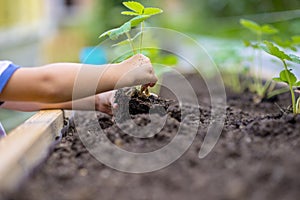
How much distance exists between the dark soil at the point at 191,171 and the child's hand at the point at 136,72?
0.08 m

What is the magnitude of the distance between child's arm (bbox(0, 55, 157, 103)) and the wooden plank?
0.07 meters

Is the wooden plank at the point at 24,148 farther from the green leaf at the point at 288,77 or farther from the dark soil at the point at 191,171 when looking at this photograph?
the green leaf at the point at 288,77

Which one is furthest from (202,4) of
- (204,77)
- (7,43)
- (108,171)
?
(108,171)

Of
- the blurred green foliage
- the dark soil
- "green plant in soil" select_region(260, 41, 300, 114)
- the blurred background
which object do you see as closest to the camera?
the dark soil

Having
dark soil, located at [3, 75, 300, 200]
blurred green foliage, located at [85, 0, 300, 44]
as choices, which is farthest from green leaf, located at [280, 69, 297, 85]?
blurred green foliage, located at [85, 0, 300, 44]

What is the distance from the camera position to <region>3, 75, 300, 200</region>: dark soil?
53 centimetres

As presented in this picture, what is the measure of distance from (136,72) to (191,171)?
0.33 meters

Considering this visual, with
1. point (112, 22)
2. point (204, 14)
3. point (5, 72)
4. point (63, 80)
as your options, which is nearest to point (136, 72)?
point (63, 80)

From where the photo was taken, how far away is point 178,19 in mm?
6207

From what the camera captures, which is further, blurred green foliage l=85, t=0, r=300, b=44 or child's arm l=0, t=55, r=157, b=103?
blurred green foliage l=85, t=0, r=300, b=44

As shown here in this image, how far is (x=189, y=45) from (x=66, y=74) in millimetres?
2835

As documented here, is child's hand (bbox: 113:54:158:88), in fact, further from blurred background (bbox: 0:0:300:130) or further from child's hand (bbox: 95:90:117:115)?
blurred background (bbox: 0:0:300:130)

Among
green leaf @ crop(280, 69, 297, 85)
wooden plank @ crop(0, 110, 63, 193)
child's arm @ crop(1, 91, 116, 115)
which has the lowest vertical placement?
child's arm @ crop(1, 91, 116, 115)

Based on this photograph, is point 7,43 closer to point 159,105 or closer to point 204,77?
point 204,77
